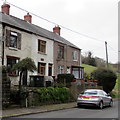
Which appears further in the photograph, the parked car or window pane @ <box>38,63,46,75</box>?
window pane @ <box>38,63,46,75</box>

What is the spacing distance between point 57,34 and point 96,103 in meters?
21.2

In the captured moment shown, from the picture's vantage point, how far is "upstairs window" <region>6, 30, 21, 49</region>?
868 inches

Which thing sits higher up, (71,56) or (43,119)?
(71,56)

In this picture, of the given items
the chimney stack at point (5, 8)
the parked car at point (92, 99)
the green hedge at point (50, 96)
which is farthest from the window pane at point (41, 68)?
the parked car at point (92, 99)

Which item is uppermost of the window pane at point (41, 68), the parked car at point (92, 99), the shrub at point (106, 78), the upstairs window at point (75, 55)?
the upstairs window at point (75, 55)

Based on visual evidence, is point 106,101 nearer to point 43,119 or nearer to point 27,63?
point 27,63

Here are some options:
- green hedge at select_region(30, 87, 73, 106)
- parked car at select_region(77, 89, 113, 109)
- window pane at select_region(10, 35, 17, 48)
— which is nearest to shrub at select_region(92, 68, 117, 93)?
green hedge at select_region(30, 87, 73, 106)

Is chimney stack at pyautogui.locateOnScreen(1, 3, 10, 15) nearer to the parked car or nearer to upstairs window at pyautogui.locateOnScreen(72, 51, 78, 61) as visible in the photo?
upstairs window at pyautogui.locateOnScreen(72, 51, 78, 61)

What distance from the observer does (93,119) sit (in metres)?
10.6

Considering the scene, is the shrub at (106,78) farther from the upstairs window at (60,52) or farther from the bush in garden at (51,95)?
the bush in garden at (51,95)

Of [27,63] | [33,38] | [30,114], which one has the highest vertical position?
Result: [33,38]

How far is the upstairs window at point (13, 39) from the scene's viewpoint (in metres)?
22.0

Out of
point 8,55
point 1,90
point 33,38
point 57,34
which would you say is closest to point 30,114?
point 1,90

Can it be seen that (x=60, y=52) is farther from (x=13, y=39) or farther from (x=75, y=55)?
(x=13, y=39)
